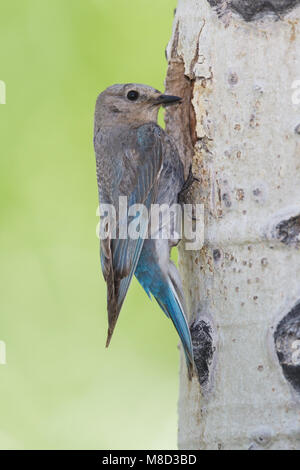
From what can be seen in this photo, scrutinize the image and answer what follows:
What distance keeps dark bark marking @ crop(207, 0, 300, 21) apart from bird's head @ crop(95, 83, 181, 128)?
102 centimetres

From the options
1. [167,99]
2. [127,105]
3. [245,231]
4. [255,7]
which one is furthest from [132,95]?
[245,231]

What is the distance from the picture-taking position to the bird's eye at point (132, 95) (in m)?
4.51

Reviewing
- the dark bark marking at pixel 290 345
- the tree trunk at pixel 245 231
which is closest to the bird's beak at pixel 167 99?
the tree trunk at pixel 245 231

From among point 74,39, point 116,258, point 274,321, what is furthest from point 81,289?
point 274,321

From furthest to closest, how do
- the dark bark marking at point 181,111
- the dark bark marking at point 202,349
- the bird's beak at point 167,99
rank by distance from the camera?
the bird's beak at point 167,99 < the dark bark marking at point 181,111 < the dark bark marking at point 202,349

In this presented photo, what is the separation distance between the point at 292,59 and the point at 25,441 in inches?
132

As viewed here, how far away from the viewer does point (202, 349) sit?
3.26m

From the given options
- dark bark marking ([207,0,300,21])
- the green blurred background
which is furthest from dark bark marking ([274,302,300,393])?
the green blurred background

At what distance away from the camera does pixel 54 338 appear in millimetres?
5754

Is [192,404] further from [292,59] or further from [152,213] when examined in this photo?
[292,59]

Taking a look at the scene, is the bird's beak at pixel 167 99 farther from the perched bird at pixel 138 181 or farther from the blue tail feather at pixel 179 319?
the blue tail feather at pixel 179 319

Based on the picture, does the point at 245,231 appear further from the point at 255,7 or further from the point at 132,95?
the point at 132,95

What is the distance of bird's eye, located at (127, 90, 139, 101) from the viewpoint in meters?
4.51

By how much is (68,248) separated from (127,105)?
4.82ft
